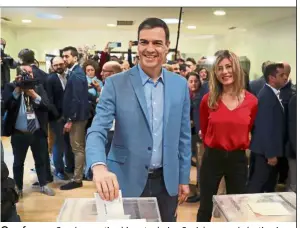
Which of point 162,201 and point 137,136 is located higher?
point 137,136

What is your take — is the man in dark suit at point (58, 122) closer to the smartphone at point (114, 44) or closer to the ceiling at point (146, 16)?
the smartphone at point (114, 44)

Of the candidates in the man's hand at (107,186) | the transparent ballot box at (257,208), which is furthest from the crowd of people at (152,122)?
the transparent ballot box at (257,208)

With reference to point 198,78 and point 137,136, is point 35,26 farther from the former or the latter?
point 198,78

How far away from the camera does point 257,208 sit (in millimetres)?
851

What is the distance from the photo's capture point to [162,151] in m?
1.01

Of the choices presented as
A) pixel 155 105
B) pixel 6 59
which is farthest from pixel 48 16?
pixel 155 105

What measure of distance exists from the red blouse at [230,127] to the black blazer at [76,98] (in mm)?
809

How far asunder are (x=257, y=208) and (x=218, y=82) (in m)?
0.65

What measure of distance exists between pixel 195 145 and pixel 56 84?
0.80 metres

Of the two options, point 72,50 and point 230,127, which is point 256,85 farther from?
point 72,50

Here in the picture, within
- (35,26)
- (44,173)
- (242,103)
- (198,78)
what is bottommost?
(44,173)
